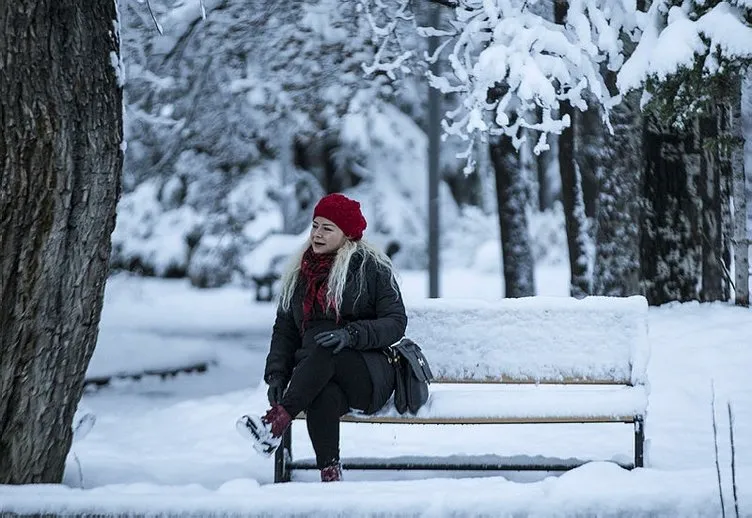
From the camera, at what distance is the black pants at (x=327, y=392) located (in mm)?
5230

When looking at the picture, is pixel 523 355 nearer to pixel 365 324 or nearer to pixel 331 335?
pixel 365 324

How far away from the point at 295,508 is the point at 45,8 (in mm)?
2264

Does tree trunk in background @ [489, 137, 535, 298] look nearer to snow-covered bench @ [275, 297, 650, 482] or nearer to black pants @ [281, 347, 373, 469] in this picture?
snow-covered bench @ [275, 297, 650, 482]

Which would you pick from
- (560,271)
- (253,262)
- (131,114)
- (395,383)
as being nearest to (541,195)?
(560,271)

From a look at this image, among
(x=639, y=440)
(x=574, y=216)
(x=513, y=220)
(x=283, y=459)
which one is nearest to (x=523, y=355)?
(x=639, y=440)

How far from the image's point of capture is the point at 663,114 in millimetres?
7898

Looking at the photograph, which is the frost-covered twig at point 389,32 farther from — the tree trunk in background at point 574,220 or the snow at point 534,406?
the snow at point 534,406

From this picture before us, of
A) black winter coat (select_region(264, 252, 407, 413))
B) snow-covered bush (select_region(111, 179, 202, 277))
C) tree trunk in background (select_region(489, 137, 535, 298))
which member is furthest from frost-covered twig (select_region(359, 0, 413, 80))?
snow-covered bush (select_region(111, 179, 202, 277))

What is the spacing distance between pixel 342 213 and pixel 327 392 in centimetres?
85

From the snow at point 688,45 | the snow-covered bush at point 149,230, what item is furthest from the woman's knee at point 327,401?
the snow-covered bush at point 149,230

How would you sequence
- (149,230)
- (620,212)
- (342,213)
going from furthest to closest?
(149,230)
(620,212)
(342,213)

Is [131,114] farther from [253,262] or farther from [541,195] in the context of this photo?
[541,195]

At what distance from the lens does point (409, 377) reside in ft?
17.9

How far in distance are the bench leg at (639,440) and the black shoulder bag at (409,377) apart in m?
0.99
